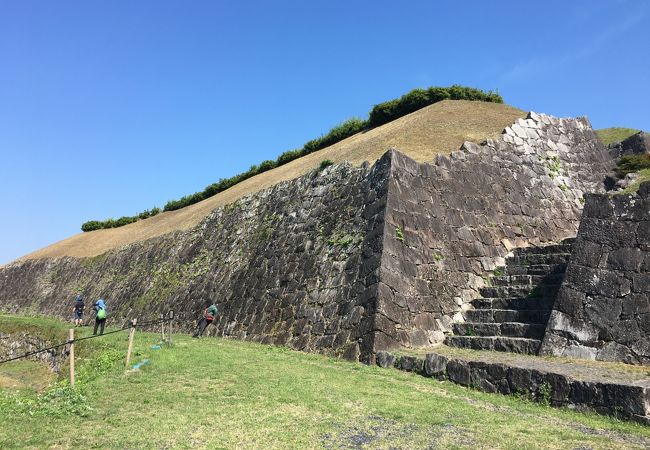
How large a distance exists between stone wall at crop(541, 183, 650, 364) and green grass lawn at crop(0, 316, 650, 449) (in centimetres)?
278

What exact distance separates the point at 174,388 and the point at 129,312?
19357 mm

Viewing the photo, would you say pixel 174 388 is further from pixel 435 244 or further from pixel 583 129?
pixel 583 129

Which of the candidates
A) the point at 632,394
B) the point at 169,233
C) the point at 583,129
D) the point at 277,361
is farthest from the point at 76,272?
the point at 632,394

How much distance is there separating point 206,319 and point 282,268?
13.0ft

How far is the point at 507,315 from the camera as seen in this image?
13.6 metres

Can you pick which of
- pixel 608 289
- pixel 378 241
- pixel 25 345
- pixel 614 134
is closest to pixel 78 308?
pixel 25 345

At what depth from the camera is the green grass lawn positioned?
6984 millimetres

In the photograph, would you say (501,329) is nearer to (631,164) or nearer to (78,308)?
(631,164)

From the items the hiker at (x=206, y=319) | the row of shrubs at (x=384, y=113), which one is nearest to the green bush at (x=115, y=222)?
the row of shrubs at (x=384, y=113)

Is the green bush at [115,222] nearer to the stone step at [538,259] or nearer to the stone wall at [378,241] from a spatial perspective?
the stone wall at [378,241]

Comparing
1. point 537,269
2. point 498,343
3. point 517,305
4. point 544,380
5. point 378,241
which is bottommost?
point 544,380

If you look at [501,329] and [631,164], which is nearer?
[501,329]

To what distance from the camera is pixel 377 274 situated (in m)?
14.0

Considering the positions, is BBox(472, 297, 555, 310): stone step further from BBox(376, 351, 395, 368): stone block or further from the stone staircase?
BBox(376, 351, 395, 368): stone block
